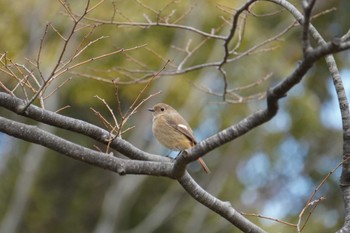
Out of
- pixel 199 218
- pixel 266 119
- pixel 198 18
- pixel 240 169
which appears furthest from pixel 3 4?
pixel 266 119

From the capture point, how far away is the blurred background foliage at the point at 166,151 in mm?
12047

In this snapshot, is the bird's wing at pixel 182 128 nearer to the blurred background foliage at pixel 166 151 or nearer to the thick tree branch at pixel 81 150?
the thick tree branch at pixel 81 150

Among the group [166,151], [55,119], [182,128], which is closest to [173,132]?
[182,128]

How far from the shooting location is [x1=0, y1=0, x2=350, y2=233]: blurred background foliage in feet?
39.5

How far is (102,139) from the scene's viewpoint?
13.4 ft

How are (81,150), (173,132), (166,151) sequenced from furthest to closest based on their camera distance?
(166,151) < (173,132) < (81,150)

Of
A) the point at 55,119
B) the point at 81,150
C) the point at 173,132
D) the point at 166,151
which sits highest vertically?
the point at 55,119

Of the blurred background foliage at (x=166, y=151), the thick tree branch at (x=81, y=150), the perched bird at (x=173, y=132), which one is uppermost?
the thick tree branch at (x=81, y=150)

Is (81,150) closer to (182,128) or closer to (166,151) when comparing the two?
(182,128)

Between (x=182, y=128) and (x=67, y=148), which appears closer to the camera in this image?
(x=67, y=148)

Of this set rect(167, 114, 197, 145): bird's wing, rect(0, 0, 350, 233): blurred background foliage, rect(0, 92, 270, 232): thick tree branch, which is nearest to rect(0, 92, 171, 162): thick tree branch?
rect(0, 92, 270, 232): thick tree branch

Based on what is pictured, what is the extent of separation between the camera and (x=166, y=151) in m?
11.4

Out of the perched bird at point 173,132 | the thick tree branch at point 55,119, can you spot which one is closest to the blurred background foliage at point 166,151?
the perched bird at point 173,132

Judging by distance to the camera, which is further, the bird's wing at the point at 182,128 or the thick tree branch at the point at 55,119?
the bird's wing at the point at 182,128
